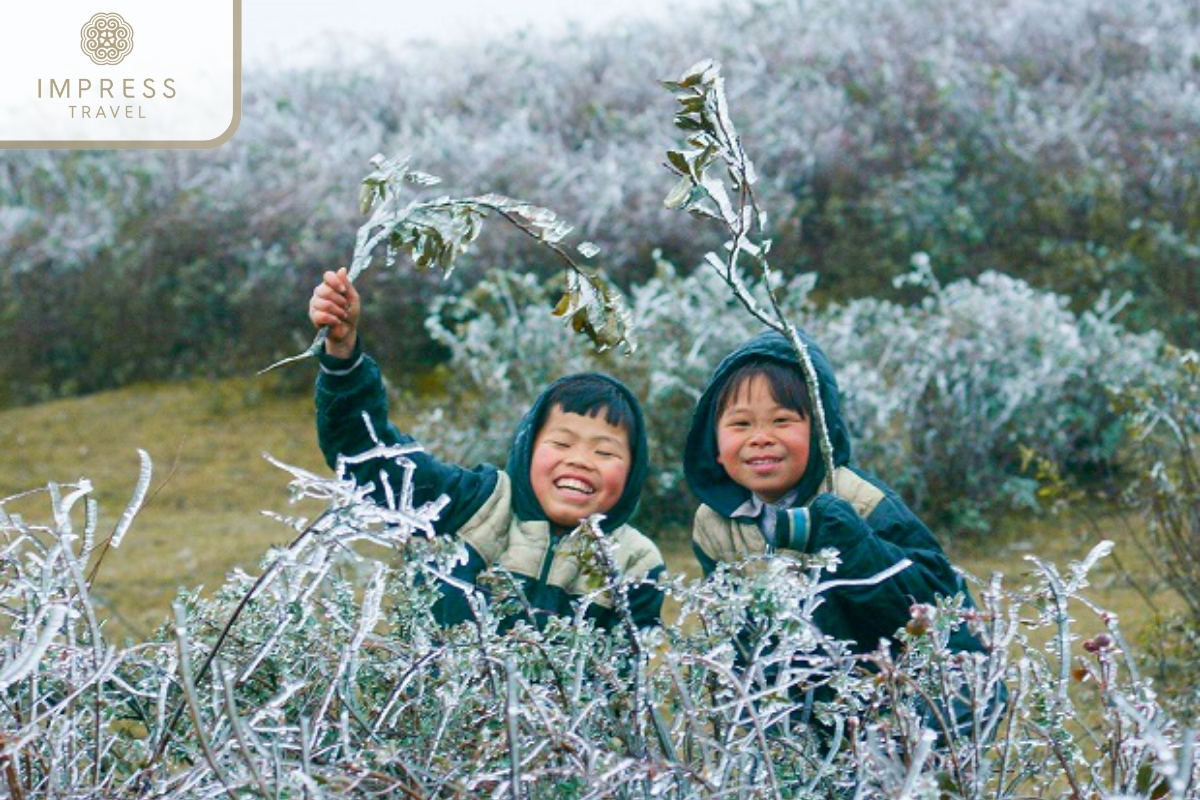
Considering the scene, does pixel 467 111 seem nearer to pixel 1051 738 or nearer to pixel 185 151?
pixel 185 151

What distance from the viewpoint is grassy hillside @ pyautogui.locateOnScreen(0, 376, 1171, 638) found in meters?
6.29

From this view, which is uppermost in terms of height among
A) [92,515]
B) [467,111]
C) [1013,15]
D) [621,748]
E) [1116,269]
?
[1013,15]

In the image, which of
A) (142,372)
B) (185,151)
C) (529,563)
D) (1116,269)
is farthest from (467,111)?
(529,563)

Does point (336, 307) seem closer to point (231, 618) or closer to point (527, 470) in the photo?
point (527, 470)

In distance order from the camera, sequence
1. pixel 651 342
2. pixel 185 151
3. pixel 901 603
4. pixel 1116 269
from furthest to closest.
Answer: pixel 185 151 → pixel 1116 269 → pixel 651 342 → pixel 901 603

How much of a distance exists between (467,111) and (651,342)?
16.1ft

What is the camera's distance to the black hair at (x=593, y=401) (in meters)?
3.62

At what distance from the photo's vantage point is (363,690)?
2633mm

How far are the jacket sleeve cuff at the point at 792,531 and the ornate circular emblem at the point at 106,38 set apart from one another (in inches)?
165

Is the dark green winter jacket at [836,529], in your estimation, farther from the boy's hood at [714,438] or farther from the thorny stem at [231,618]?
the thorny stem at [231,618]

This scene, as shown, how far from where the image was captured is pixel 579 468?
141 inches

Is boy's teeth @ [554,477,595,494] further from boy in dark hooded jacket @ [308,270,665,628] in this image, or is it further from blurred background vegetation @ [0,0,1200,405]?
blurred background vegetation @ [0,0,1200,405]

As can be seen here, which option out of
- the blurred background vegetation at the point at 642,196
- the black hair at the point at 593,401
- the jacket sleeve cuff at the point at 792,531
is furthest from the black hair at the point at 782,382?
the blurred background vegetation at the point at 642,196

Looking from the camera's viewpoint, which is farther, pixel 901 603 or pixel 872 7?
pixel 872 7
